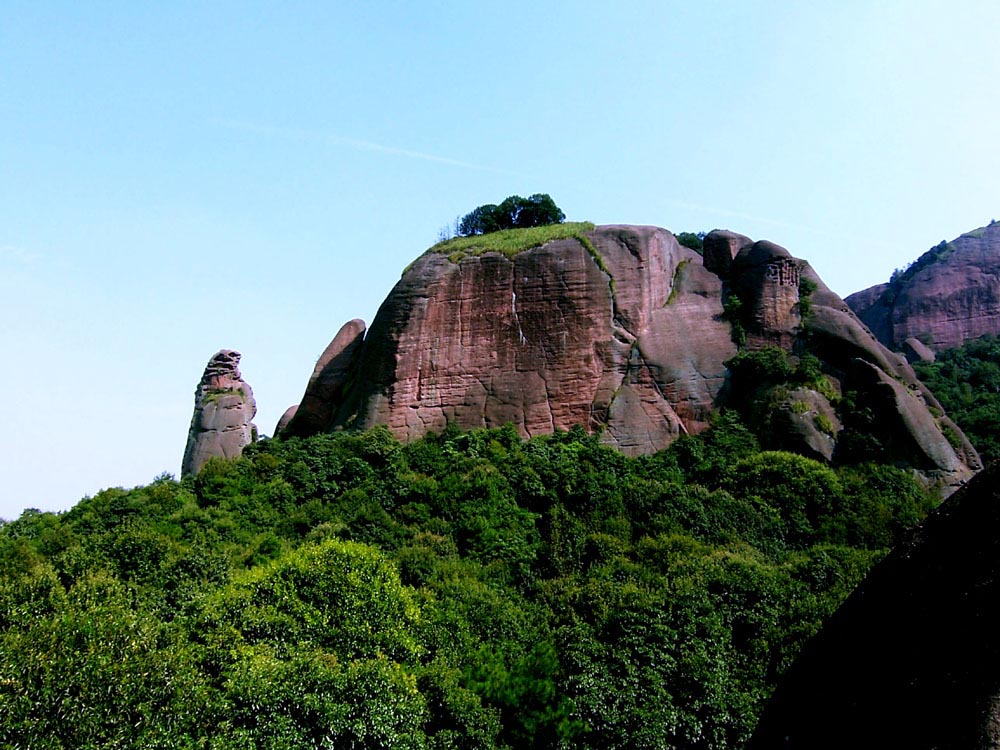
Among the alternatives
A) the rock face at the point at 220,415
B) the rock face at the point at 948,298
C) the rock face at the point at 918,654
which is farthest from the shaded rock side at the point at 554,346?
the rock face at the point at 918,654

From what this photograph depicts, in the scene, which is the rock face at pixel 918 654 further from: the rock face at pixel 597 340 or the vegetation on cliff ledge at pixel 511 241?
the vegetation on cliff ledge at pixel 511 241

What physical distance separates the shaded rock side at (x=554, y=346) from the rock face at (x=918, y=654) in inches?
1092

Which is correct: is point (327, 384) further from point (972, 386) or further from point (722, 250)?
point (972, 386)

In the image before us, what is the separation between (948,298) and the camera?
54625 mm

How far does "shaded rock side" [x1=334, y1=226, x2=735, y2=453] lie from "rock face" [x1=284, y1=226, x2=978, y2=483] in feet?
0.16

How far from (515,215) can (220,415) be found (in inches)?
626

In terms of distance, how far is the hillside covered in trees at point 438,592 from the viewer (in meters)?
15.7

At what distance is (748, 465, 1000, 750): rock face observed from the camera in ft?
14.1

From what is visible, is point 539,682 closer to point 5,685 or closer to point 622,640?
point 622,640

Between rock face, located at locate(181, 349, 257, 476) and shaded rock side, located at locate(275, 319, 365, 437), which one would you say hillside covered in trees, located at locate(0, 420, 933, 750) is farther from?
shaded rock side, located at locate(275, 319, 365, 437)

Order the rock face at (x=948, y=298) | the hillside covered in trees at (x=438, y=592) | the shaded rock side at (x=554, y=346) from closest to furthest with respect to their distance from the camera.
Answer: the hillside covered in trees at (x=438, y=592) < the shaded rock side at (x=554, y=346) < the rock face at (x=948, y=298)

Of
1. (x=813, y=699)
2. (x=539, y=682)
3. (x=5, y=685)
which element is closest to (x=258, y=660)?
(x=5, y=685)

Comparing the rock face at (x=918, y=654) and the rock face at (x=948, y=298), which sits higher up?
the rock face at (x=948, y=298)

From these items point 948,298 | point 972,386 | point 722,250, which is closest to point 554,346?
point 722,250
